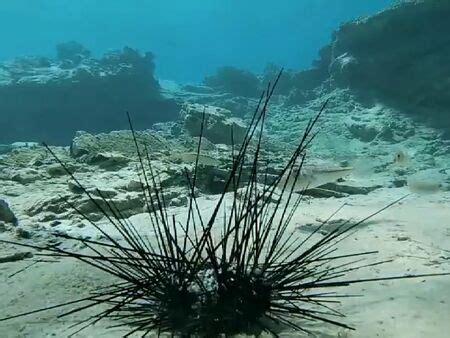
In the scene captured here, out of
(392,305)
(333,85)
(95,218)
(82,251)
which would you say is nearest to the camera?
(392,305)

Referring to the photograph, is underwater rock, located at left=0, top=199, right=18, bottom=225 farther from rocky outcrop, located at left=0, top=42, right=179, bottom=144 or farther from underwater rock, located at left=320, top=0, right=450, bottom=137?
rocky outcrop, located at left=0, top=42, right=179, bottom=144

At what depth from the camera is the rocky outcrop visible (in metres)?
23.6

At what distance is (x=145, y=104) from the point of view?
25469 mm

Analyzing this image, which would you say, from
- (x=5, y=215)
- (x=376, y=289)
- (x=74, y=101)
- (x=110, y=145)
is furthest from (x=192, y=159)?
(x=74, y=101)

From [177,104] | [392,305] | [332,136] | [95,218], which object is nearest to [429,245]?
[392,305]

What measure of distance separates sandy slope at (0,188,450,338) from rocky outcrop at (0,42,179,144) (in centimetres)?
2018

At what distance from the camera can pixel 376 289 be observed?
2.93 meters

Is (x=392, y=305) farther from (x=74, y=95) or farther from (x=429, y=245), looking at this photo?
(x=74, y=95)

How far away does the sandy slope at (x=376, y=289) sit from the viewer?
236 cm

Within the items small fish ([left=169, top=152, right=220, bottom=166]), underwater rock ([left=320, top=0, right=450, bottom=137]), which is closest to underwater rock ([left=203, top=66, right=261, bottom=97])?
underwater rock ([left=320, top=0, right=450, bottom=137])

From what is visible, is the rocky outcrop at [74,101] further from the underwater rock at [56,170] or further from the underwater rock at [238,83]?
the underwater rock at [56,170]

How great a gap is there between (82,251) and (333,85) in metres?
18.1

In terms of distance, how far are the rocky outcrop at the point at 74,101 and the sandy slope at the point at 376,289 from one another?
20.2 meters

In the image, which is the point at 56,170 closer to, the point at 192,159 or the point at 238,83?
the point at 192,159
